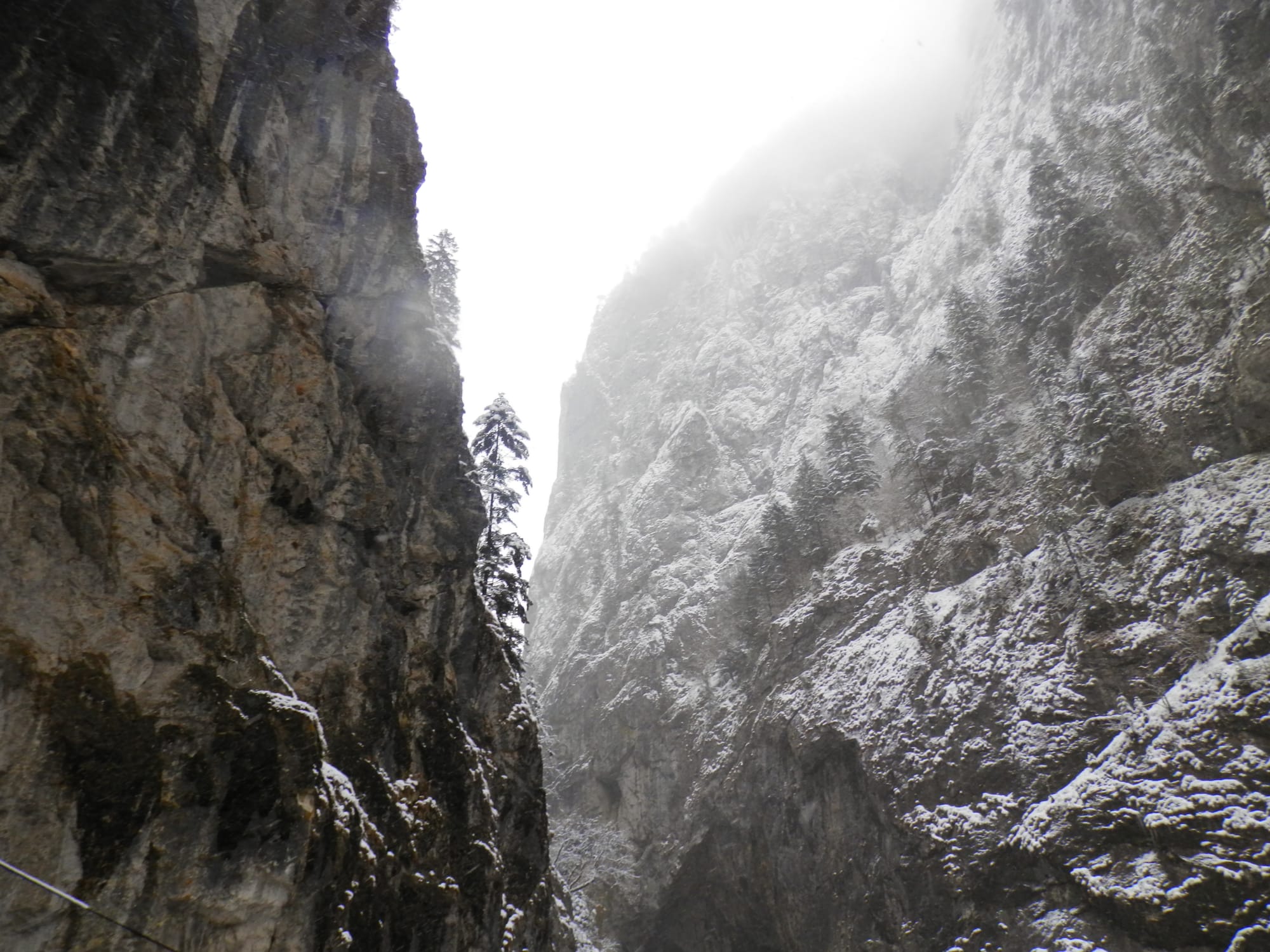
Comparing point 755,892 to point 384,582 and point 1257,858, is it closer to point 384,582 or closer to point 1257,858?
point 1257,858

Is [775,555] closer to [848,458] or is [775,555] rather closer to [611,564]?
[848,458]

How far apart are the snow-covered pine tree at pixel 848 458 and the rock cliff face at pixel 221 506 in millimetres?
31008

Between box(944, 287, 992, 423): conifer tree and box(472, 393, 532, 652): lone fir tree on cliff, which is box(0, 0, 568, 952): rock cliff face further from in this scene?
box(944, 287, 992, 423): conifer tree

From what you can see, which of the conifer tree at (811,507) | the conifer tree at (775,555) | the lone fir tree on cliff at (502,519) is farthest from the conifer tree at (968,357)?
the lone fir tree on cliff at (502,519)

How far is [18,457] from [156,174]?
4454mm

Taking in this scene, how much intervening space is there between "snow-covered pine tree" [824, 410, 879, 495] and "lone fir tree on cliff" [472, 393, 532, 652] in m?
24.0

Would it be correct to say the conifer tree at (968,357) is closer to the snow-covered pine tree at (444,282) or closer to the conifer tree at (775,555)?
the conifer tree at (775,555)

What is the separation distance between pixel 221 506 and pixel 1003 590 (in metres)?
27.7

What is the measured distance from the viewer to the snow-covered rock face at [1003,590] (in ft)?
70.5

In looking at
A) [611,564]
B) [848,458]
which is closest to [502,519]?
[848,458]

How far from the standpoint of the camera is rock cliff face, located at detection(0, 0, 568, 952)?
28.0ft

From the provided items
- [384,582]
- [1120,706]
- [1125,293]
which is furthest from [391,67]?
[1125,293]

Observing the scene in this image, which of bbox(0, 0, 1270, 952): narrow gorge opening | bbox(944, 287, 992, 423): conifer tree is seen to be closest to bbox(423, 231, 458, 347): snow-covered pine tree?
bbox(0, 0, 1270, 952): narrow gorge opening

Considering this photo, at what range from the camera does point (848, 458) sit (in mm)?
43344
